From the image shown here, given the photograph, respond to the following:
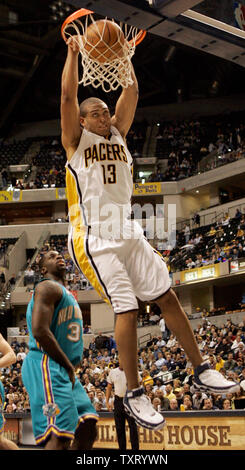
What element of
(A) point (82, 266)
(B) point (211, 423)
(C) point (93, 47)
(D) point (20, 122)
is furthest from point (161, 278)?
(D) point (20, 122)

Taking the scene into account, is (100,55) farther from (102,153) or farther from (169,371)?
(169,371)

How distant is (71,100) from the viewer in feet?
13.9

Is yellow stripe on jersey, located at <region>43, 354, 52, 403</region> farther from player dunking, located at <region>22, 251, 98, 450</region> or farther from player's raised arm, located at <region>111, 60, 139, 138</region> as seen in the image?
player's raised arm, located at <region>111, 60, 139, 138</region>

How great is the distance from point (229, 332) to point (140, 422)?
12.7 meters

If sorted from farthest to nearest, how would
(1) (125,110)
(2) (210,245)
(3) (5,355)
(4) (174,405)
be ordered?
1. (2) (210,245)
2. (4) (174,405)
3. (3) (5,355)
4. (1) (125,110)

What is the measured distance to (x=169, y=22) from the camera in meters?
4.53

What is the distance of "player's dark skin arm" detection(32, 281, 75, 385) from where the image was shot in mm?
4023

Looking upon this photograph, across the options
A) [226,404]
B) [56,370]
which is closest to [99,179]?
[56,370]

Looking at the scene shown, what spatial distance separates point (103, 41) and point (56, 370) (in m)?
2.42

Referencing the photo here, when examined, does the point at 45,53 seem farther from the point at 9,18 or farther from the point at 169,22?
the point at 169,22

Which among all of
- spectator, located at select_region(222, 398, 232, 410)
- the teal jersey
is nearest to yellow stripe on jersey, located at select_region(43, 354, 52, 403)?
the teal jersey

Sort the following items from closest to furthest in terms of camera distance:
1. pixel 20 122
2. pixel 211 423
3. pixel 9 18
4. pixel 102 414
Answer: pixel 211 423 < pixel 102 414 < pixel 9 18 < pixel 20 122

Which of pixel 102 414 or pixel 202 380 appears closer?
pixel 202 380

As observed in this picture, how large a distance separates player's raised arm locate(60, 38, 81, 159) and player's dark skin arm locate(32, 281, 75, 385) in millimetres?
1063
